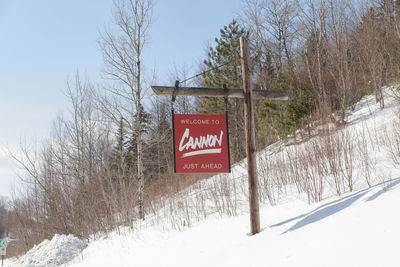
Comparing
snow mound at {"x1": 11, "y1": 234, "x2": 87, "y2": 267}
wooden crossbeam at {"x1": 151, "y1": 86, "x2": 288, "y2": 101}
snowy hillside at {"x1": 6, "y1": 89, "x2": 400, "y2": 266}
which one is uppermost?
wooden crossbeam at {"x1": 151, "y1": 86, "x2": 288, "y2": 101}

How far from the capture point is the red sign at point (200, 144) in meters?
4.44

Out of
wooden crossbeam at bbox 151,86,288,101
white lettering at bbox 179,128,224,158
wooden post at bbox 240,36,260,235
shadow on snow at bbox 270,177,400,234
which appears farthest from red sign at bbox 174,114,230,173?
shadow on snow at bbox 270,177,400,234

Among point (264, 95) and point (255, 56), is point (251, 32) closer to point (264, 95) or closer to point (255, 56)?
point (255, 56)

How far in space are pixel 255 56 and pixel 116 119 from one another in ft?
34.5

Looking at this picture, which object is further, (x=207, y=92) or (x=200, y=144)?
(x=207, y=92)

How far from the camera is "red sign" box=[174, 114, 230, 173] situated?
4.44 metres

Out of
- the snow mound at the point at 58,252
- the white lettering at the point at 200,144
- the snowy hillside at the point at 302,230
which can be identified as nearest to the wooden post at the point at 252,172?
the snowy hillside at the point at 302,230

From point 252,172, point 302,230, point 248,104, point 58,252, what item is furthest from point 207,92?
point 58,252

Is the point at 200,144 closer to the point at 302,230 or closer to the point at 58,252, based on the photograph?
the point at 302,230

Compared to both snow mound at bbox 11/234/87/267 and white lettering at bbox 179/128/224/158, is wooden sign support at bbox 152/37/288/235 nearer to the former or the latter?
white lettering at bbox 179/128/224/158

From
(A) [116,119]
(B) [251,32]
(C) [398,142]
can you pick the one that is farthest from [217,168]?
(B) [251,32]

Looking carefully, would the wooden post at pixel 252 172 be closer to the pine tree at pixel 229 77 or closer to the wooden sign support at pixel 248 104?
the wooden sign support at pixel 248 104

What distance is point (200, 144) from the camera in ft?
15.0

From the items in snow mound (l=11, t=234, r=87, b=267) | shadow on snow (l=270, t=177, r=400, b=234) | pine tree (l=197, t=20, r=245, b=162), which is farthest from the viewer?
pine tree (l=197, t=20, r=245, b=162)
